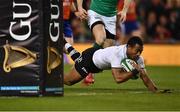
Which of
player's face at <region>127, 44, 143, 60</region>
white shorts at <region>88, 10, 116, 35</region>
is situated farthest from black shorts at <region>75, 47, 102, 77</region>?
white shorts at <region>88, 10, 116, 35</region>

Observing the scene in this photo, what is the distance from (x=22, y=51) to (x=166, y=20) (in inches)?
564

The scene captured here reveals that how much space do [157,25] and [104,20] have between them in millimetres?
10456

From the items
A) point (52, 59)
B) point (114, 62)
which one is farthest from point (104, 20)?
point (52, 59)

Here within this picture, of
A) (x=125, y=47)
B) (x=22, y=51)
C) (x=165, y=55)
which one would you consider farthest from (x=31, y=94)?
(x=165, y=55)

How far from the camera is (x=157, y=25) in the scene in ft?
79.2

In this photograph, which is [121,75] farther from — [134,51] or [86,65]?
[86,65]

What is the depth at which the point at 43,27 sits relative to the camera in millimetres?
10164

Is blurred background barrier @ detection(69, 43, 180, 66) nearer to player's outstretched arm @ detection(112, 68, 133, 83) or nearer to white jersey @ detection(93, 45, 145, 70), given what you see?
white jersey @ detection(93, 45, 145, 70)

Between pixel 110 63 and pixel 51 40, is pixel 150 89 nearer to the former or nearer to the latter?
pixel 110 63

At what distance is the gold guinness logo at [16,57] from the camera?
10188 millimetres

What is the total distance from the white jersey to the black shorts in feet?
0.48

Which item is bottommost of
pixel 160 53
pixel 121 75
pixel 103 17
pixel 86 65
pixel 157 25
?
pixel 160 53

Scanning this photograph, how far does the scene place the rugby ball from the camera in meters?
11.3

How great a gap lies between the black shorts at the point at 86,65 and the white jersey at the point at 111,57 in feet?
0.48
